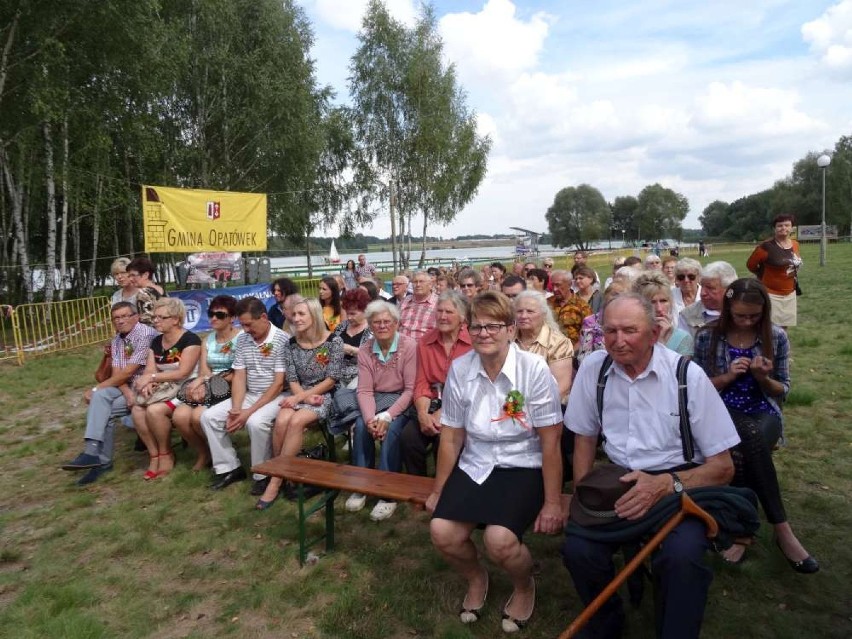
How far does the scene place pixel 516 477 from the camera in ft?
8.83

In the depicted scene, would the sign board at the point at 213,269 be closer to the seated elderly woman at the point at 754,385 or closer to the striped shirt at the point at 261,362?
the striped shirt at the point at 261,362

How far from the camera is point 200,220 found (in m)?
11.6

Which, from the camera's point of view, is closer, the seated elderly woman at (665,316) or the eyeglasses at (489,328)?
the eyeglasses at (489,328)

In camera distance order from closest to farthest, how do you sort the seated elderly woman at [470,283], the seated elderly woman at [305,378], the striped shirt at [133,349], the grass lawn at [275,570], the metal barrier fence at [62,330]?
1. the grass lawn at [275,570]
2. the seated elderly woman at [305,378]
3. the striped shirt at [133,349]
4. the seated elderly woman at [470,283]
5. the metal barrier fence at [62,330]

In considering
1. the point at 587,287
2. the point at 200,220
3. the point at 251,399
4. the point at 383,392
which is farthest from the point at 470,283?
the point at 200,220

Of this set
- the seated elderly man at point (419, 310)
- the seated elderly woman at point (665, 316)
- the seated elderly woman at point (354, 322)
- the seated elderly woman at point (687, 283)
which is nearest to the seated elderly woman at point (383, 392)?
the seated elderly woman at point (354, 322)

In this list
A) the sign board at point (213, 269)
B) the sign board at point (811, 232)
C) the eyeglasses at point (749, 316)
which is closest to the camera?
the eyeglasses at point (749, 316)

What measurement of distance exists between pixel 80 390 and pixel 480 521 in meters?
7.53

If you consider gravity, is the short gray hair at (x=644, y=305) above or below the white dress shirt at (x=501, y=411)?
above

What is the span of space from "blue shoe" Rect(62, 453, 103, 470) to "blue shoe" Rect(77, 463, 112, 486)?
6 centimetres

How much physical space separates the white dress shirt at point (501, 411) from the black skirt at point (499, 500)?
0.04m

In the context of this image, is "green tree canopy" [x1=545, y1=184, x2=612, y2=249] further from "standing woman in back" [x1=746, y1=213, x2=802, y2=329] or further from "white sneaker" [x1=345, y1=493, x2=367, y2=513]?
"white sneaker" [x1=345, y1=493, x2=367, y2=513]

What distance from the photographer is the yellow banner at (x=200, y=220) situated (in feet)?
35.6

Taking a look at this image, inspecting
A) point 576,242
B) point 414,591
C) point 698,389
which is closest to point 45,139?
point 414,591
